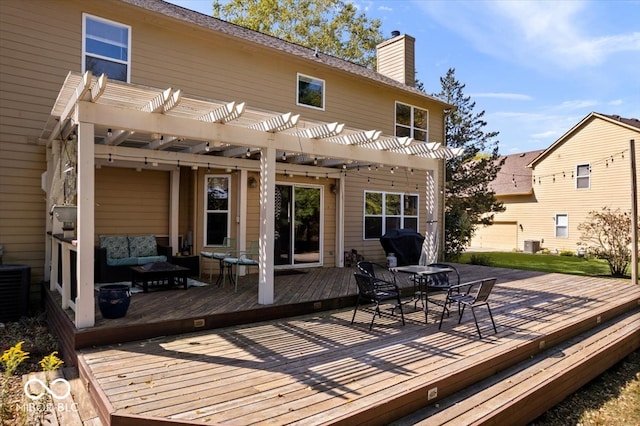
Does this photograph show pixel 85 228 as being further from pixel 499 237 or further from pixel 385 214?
pixel 499 237

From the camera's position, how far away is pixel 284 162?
8742 millimetres

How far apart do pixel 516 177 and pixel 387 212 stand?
13.7 meters

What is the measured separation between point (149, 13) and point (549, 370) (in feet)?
27.5

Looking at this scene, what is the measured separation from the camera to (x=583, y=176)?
17.8 m

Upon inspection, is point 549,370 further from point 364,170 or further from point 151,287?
point 364,170

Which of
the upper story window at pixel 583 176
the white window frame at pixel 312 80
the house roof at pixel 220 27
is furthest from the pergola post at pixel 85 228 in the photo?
the upper story window at pixel 583 176

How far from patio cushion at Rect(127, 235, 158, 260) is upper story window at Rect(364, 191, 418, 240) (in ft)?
18.0

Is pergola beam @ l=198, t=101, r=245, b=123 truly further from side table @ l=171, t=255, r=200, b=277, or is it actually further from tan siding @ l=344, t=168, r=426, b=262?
tan siding @ l=344, t=168, r=426, b=262

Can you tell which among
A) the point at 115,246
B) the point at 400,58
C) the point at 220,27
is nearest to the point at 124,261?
the point at 115,246

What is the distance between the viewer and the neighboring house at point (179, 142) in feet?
15.8

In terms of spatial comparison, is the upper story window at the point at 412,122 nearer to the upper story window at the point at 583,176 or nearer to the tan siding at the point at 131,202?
the tan siding at the point at 131,202

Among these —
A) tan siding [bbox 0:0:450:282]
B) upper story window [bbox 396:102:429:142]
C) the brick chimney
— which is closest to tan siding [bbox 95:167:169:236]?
tan siding [bbox 0:0:450:282]

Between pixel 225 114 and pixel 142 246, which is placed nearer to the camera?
pixel 225 114

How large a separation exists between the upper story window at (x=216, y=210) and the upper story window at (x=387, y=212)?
405 cm
